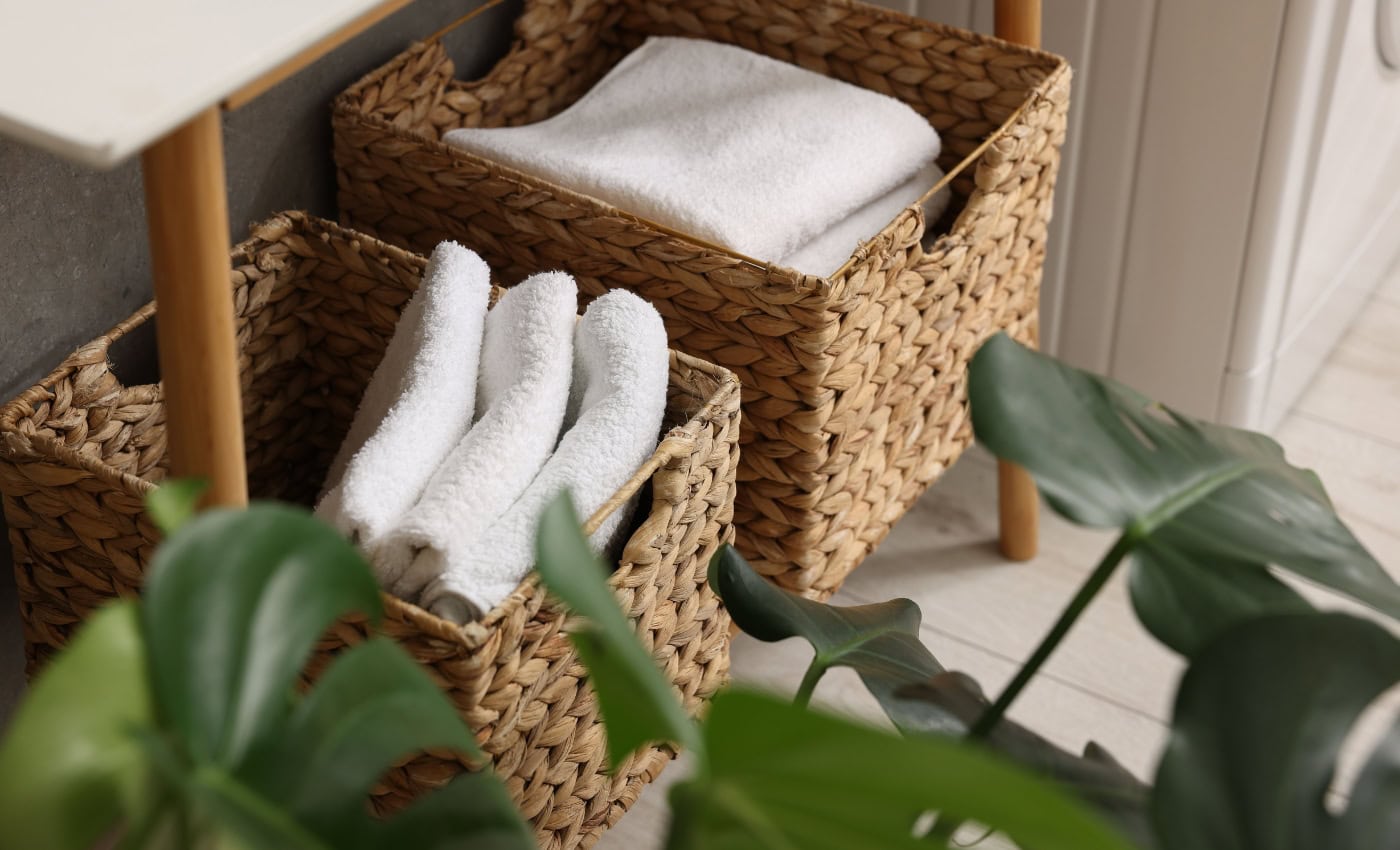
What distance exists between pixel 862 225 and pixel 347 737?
2.35 ft

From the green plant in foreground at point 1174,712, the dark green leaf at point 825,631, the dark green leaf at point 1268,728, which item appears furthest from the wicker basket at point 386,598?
the dark green leaf at point 1268,728

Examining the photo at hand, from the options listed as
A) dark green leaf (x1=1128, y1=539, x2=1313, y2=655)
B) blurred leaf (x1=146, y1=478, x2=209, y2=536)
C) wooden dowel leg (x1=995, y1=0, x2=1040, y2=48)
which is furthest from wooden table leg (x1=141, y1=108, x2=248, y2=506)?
wooden dowel leg (x1=995, y1=0, x2=1040, y2=48)

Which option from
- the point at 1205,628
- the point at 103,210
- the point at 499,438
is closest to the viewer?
the point at 1205,628

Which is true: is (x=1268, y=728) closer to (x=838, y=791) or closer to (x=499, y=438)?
(x=838, y=791)

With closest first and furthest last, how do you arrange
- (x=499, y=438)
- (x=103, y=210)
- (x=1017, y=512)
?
(x=499, y=438), (x=103, y=210), (x=1017, y=512)

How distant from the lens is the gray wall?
850 mm

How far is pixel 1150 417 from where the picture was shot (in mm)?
530

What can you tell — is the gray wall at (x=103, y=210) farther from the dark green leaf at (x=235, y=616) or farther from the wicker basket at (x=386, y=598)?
the dark green leaf at (x=235, y=616)

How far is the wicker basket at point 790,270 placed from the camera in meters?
0.90

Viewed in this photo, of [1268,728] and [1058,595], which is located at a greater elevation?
[1268,728]

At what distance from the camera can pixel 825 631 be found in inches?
25.7

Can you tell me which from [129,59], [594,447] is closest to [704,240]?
[594,447]

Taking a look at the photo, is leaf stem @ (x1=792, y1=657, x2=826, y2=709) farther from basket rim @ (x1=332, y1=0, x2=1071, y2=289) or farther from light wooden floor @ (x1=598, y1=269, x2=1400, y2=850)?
light wooden floor @ (x1=598, y1=269, x2=1400, y2=850)

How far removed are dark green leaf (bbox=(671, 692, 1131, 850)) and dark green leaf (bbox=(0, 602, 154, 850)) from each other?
0.46 ft
